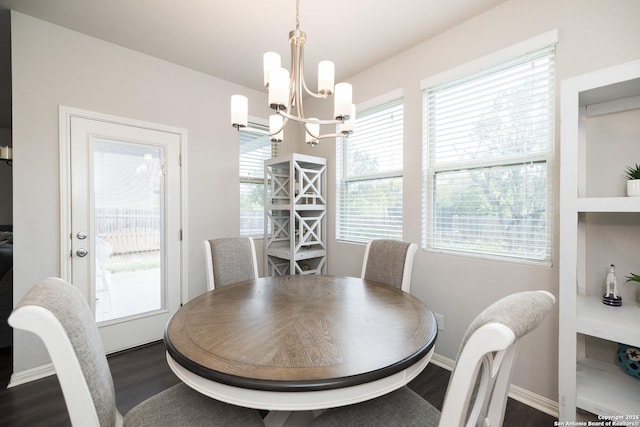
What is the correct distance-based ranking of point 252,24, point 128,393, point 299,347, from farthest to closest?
point 252,24 < point 128,393 < point 299,347

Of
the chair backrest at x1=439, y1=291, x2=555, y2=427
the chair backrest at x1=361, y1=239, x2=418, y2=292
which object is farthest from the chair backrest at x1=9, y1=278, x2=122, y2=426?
the chair backrest at x1=361, y1=239, x2=418, y2=292

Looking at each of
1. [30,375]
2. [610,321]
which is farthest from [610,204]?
[30,375]

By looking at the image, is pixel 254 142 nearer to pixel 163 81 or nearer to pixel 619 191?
pixel 163 81

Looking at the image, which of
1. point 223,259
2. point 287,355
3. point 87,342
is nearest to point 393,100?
point 223,259

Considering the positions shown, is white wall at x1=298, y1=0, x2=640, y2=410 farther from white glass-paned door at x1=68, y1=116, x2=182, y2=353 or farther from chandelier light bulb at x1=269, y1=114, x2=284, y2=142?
white glass-paned door at x1=68, y1=116, x2=182, y2=353

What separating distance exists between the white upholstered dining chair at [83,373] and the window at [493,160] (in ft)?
6.26

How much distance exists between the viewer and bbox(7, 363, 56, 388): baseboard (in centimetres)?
208

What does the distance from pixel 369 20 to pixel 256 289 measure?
213 cm

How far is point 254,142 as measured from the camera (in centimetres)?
347

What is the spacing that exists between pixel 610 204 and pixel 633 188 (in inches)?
7.1

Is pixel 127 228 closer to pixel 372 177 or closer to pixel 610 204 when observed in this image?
pixel 372 177

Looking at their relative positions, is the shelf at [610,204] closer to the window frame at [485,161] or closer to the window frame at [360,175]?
the window frame at [485,161]

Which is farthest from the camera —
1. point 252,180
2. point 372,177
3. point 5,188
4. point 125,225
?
point 5,188

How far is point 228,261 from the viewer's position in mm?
2193
